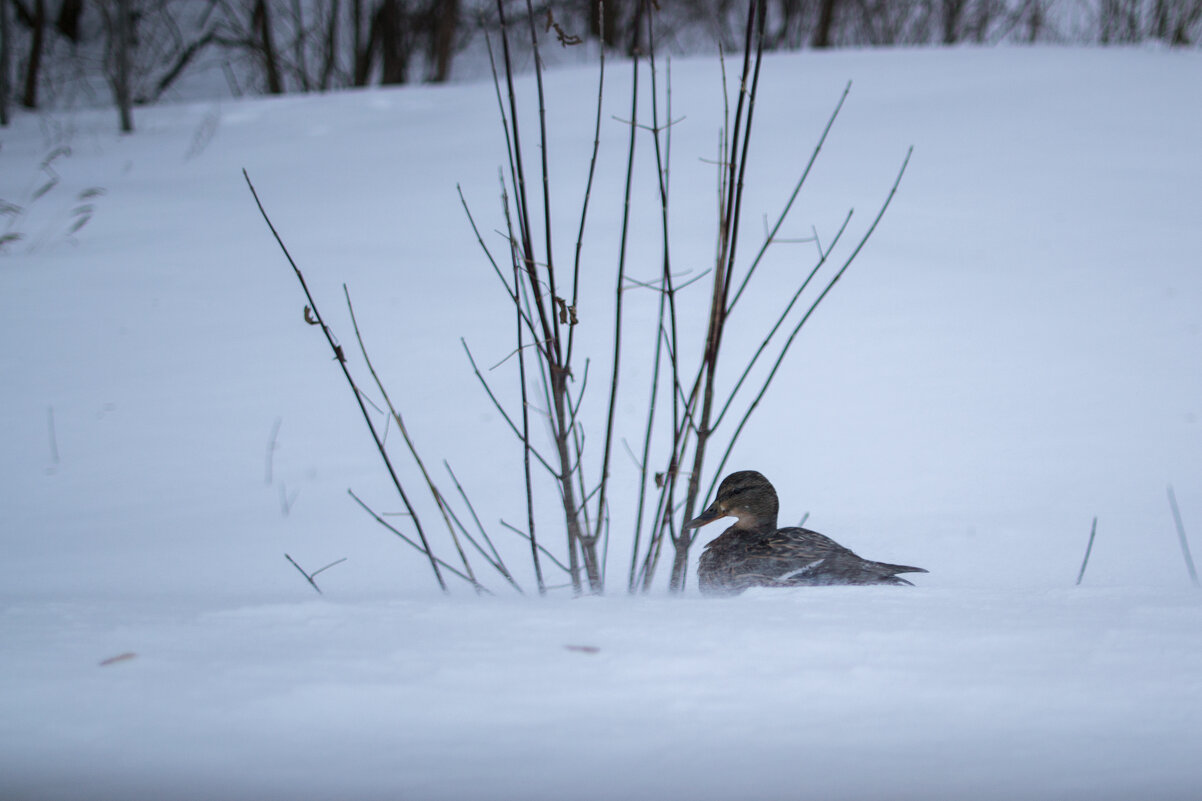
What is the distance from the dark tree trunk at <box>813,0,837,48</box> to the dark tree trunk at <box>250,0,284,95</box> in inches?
237

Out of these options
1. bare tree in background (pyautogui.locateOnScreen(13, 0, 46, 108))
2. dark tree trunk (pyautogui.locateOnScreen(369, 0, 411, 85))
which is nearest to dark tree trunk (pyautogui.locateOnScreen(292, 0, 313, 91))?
dark tree trunk (pyautogui.locateOnScreen(369, 0, 411, 85))

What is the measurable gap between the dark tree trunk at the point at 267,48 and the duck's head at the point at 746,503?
943 cm

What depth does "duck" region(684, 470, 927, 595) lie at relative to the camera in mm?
1989

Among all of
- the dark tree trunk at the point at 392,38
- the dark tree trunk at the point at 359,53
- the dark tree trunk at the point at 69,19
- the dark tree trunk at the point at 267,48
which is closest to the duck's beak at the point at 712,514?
the dark tree trunk at the point at 267,48

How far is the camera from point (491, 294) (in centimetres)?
419

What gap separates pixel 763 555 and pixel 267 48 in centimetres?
975

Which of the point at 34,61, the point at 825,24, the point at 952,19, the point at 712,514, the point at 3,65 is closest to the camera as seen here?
the point at 712,514

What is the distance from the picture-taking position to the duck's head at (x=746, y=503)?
2229 mm

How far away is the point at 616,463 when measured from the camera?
2889 millimetres

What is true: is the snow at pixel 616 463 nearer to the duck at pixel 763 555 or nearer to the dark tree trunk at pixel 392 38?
the duck at pixel 763 555

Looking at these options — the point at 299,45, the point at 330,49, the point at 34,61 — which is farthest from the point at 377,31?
the point at 34,61

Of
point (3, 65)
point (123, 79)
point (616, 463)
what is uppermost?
point (3, 65)

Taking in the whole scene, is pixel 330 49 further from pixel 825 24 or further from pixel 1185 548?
pixel 1185 548

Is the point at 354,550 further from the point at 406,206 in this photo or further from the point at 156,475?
the point at 406,206
